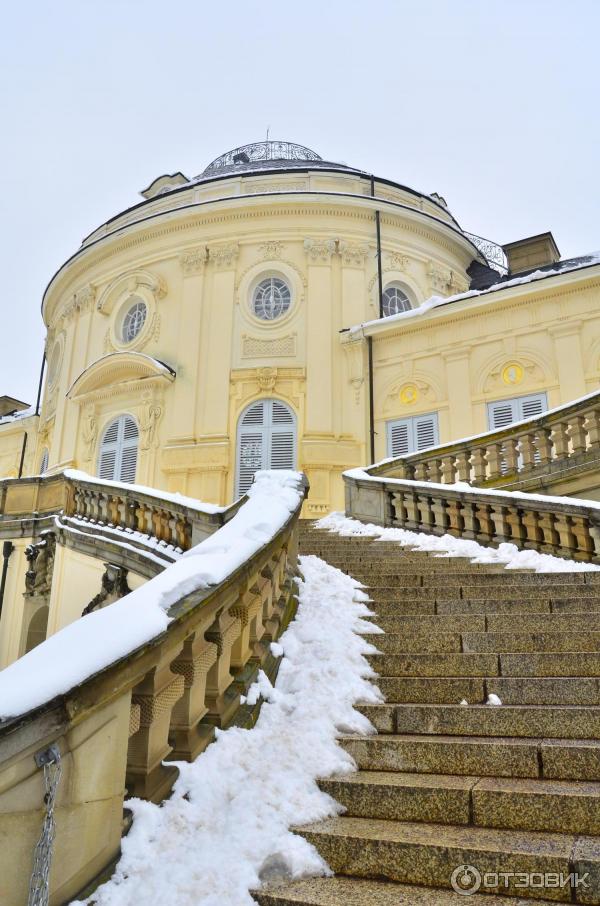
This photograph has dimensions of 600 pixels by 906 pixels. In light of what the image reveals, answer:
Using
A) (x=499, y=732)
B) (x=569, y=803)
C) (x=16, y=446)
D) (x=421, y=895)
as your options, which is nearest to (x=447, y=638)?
(x=499, y=732)

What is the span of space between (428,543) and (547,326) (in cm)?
956

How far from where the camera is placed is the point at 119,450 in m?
20.1

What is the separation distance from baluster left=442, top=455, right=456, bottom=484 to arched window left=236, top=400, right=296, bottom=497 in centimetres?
739

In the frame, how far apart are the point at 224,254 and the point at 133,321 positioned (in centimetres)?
374

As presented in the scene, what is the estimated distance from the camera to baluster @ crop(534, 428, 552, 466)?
1041 cm

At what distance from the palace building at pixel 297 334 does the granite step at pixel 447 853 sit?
14274 mm

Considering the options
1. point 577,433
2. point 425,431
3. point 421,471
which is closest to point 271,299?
point 425,431

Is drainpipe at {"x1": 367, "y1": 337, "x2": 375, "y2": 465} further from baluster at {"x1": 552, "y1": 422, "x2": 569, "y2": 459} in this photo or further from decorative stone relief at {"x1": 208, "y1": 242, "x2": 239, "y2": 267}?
baluster at {"x1": 552, "y1": 422, "x2": 569, "y2": 459}

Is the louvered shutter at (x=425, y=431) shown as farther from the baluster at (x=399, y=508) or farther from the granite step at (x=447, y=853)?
the granite step at (x=447, y=853)

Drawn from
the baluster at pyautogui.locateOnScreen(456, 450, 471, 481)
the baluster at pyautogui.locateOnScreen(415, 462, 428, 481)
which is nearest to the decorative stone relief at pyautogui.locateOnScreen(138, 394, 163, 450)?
the baluster at pyautogui.locateOnScreen(415, 462, 428, 481)

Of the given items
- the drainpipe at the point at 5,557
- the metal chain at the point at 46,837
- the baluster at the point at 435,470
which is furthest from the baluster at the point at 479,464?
the metal chain at the point at 46,837

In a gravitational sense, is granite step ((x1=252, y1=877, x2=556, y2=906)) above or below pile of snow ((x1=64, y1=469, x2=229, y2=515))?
below

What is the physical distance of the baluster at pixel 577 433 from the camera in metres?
10.0

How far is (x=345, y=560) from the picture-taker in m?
8.18
